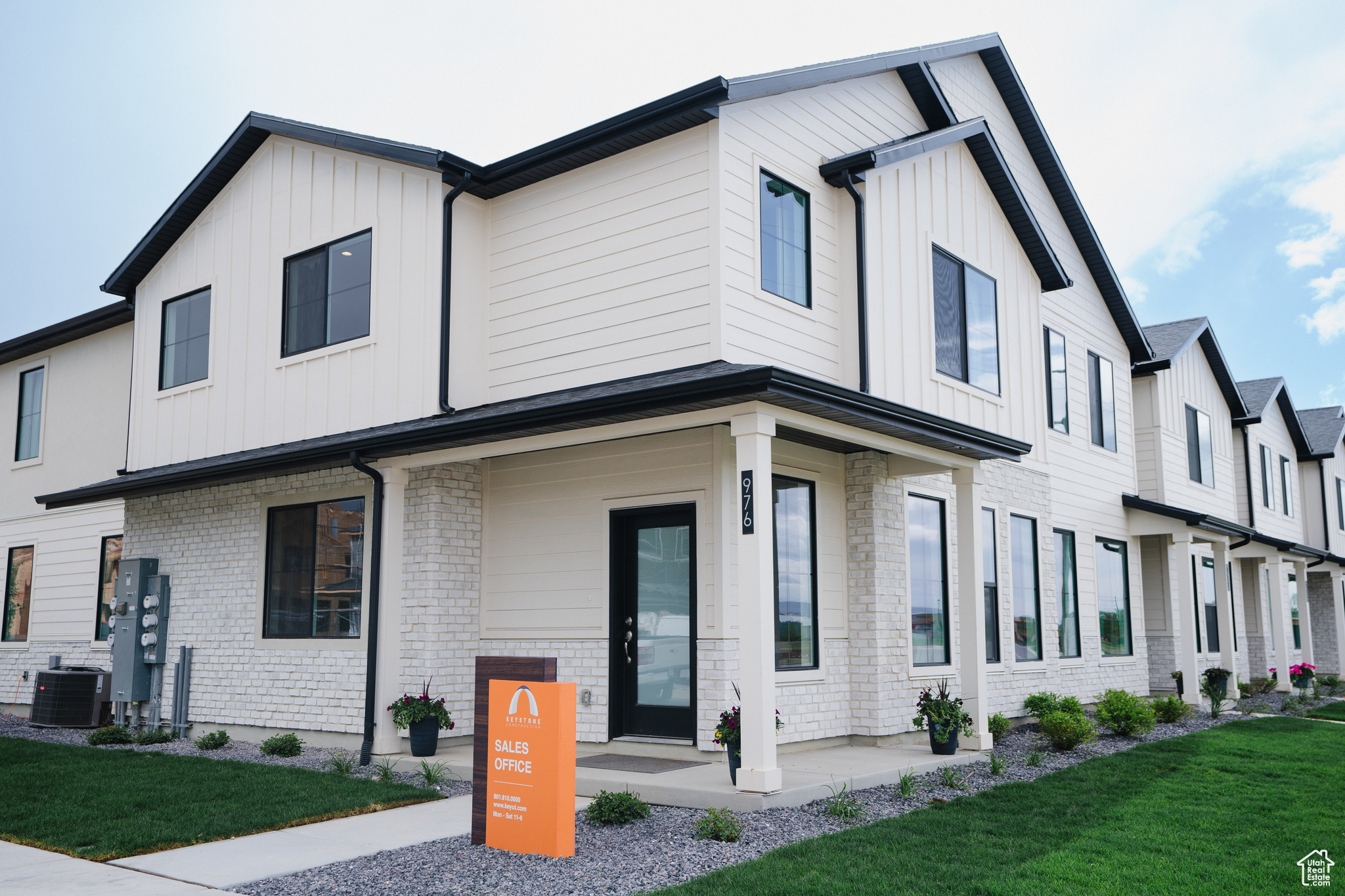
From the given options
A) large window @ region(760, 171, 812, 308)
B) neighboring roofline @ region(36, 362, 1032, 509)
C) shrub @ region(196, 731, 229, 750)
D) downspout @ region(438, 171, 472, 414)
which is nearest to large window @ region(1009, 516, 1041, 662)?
neighboring roofline @ region(36, 362, 1032, 509)

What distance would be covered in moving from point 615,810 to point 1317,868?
444 centimetres

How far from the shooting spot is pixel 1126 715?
12.5 metres

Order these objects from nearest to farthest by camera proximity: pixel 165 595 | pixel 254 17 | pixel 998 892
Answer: pixel 998 892, pixel 165 595, pixel 254 17

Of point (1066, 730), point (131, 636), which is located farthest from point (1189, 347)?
point (131, 636)

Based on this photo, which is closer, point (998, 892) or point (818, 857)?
point (998, 892)

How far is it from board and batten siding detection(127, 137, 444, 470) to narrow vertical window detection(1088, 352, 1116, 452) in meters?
10.7

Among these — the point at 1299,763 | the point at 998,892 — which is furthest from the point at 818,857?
the point at 1299,763

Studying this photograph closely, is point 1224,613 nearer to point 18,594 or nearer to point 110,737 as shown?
point 110,737

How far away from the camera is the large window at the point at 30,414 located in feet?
57.1

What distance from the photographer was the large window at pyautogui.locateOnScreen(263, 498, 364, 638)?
11.4m

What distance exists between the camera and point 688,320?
30.4 feet

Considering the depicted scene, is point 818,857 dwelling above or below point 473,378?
below

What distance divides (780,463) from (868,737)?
2964 millimetres

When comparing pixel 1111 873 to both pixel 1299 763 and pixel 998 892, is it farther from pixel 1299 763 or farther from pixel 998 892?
pixel 1299 763
